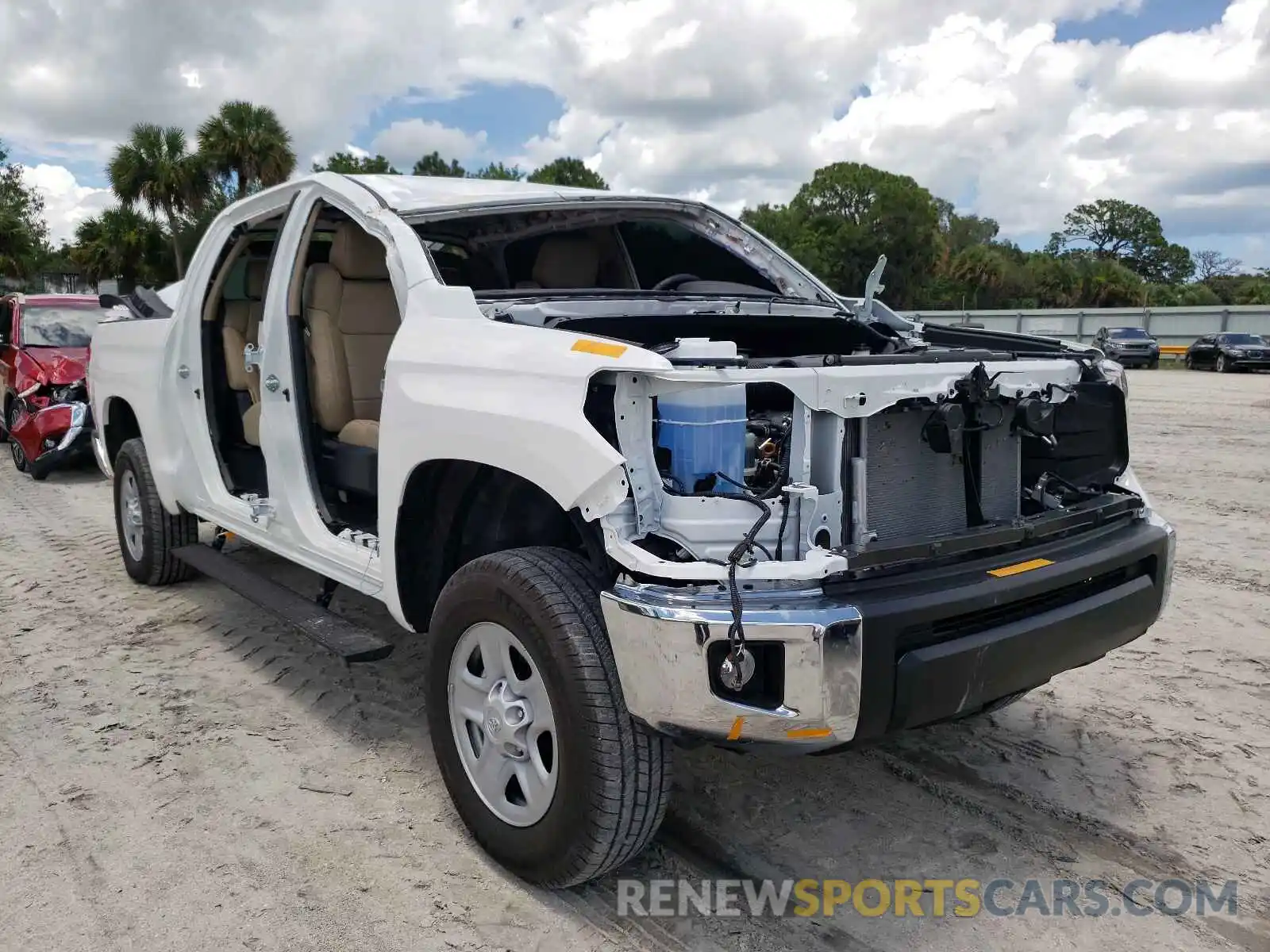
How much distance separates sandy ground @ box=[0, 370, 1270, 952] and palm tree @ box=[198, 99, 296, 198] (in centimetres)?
3516

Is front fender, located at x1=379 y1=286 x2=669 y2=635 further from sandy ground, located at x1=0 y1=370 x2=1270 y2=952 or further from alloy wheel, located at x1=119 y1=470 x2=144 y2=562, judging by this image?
alloy wheel, located at x1=119 y1=470 x2=144 y2=562

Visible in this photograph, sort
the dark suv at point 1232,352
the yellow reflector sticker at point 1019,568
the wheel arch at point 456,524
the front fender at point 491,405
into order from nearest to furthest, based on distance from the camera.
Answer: the front fender at point 491,405, the yellow reflector sticker at point 1019,568, the wheel arch at point 456,524, the dark suv at point 1232,352

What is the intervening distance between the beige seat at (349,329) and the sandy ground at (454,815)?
110 centimetres

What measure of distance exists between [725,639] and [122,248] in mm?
44157

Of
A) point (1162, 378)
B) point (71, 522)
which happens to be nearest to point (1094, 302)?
point (1162, 378)

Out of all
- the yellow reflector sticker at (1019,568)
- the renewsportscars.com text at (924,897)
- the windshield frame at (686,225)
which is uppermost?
the windshield frame at (686,225)

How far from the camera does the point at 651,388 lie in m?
2.41

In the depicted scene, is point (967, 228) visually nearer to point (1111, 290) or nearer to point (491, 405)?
point (1111, 290)

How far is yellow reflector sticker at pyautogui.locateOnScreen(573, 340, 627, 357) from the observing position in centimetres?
243

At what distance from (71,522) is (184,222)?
3491 cm

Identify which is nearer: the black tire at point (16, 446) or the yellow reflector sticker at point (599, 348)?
the yellow reflector sticker at point (599, 348)

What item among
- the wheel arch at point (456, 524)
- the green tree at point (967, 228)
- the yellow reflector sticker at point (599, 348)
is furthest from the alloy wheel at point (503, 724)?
the green tree at point (967, 228)

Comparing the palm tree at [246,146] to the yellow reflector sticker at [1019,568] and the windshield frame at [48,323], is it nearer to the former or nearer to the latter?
the windshield frame at [48,323]

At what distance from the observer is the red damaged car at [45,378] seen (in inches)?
371
